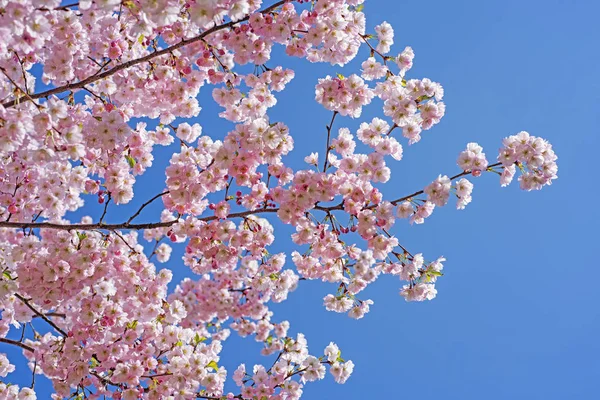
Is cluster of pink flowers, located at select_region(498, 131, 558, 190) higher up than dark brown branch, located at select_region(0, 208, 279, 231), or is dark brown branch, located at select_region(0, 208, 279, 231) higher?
dark brown branch, located at select_region(0, 208, 279, 231)

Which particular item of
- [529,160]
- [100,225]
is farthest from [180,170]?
[529,160]

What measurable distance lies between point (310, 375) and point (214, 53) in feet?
15.8

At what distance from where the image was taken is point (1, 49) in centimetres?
433

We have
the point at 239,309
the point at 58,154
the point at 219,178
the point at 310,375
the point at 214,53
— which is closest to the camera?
the point at 58,154

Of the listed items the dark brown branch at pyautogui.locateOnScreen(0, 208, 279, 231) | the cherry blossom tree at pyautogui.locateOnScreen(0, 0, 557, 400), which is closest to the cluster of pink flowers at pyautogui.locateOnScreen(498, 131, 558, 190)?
the cherry blossom tree at pyautogui.locateOnScreen(0, 0, 557, 400)

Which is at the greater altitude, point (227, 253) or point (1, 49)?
point (1, 49)

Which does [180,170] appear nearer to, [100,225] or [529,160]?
[100,225]

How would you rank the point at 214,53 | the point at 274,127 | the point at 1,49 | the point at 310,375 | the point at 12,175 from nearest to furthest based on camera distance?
the point at 1,49 < the point at 274,127 < the point at 214,53 < the point at 12,175 < the point at 310,375

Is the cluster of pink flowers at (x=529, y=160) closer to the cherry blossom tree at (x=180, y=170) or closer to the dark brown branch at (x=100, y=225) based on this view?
the cherry blossom tree at (x=180, y=170)

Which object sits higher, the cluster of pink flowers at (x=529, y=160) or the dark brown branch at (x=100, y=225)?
the dark brown branch at (x=100, y=225)

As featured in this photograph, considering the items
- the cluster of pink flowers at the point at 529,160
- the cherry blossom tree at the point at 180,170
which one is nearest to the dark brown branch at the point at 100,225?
the cherry blossom tree at the point at 180,170

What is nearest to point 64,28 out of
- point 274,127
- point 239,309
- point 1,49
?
point 1,49

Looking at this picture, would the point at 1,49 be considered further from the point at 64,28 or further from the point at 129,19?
the point at 129,19

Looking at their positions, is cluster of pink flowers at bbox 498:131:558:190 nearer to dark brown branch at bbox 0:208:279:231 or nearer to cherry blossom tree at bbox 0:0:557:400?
cherry blossom tree at bbox 0:0:557:400
